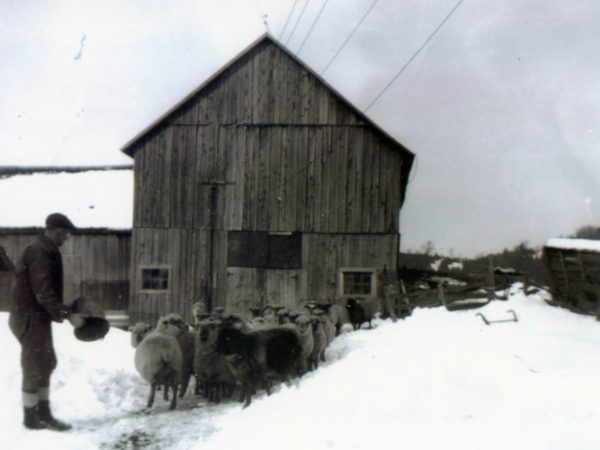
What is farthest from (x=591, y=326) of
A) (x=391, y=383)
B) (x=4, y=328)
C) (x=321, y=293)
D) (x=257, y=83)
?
(x=257, y=83)

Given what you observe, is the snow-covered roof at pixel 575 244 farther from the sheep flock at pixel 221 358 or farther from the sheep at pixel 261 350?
the sheep at pixel 261 350

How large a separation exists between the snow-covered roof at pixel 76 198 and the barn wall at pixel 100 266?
0.55 m

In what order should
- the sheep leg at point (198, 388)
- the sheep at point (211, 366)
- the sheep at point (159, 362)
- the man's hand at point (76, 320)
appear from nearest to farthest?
the man's hand at point (76, 320) < the sheep at point (159, 362) < the sheep at point (211, 366) < the sheep leg at point (198, 388)

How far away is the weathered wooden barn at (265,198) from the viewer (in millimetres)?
18266

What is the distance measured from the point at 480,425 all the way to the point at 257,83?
14648 mm

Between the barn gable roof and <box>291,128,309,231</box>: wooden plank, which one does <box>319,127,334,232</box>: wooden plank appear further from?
the barn gable roof

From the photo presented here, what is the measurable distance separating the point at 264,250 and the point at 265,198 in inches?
64.3

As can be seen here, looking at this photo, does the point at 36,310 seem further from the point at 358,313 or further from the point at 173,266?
the point at 173,266

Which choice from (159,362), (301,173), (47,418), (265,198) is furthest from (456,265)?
(47,418)

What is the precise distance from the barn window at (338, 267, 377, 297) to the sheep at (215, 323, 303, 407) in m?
8.20

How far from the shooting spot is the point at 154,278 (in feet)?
60.8

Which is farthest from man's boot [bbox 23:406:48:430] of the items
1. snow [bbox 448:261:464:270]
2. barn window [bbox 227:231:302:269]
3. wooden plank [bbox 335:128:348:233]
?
snow [bbox 448:261:464:270]

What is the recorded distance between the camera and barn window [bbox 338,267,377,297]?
715 inches

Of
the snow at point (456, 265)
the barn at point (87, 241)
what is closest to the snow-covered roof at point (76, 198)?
the barn at point (87, 241)
